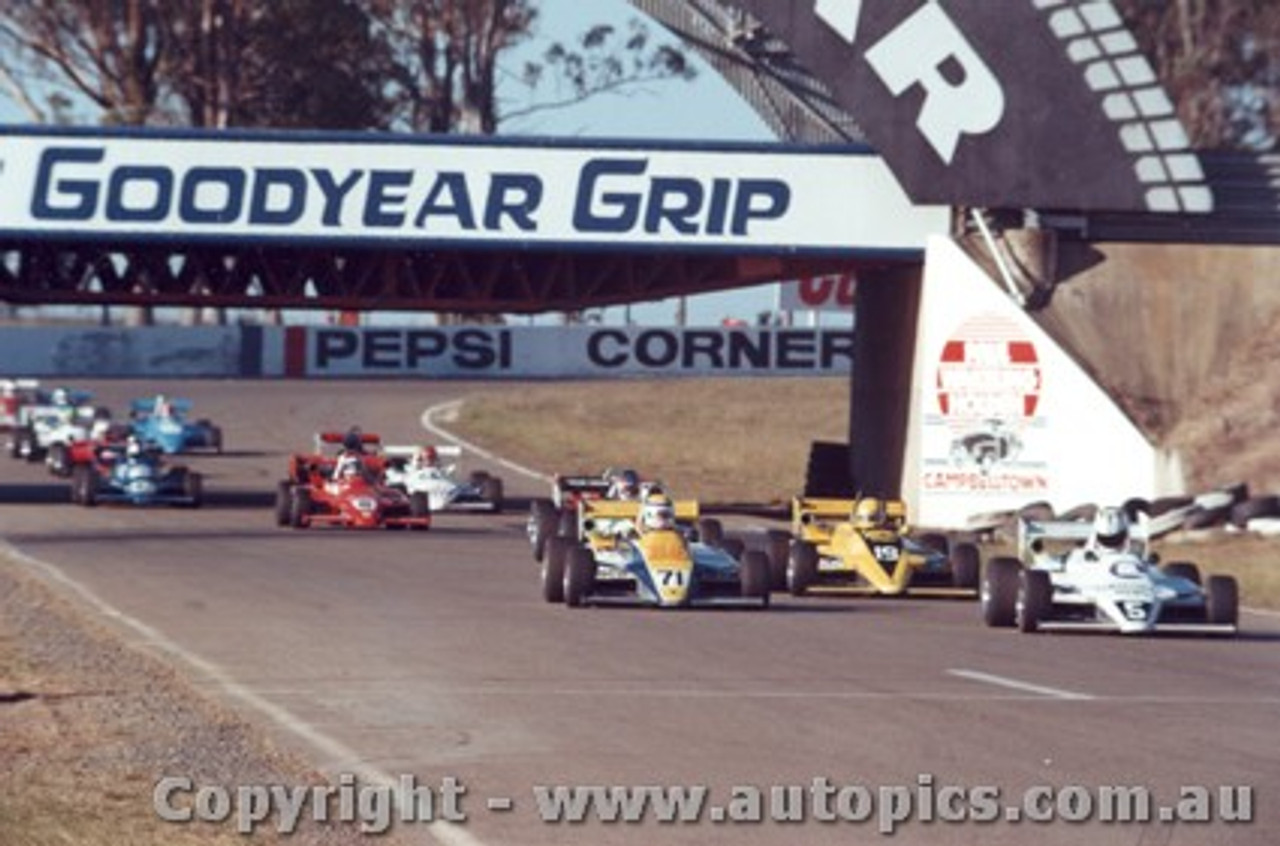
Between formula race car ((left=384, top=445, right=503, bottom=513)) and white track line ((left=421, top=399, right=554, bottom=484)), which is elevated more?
white track line ((left=421, top=399, right=554, bottom=484))

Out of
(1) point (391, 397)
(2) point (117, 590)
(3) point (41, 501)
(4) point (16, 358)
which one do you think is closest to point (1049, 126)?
(3) point (41, 501)

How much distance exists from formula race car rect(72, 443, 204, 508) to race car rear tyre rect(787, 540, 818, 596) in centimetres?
1517

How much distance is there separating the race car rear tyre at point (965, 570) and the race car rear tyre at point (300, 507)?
442 inches

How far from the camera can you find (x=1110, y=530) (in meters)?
24.1

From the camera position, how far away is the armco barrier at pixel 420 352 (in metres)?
76.4

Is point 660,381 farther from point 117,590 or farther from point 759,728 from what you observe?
point 759,728

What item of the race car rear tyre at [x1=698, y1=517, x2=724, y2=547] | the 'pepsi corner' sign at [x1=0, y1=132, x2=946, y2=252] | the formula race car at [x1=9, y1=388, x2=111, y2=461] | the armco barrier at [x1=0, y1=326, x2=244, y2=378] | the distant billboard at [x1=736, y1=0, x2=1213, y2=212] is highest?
the distant billboard at [x1=736, y1=0, x2=1213, y2=212]

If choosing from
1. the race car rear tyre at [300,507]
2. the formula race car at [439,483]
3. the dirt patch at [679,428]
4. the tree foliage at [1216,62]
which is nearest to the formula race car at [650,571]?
the race car rear tyre at [300,507]

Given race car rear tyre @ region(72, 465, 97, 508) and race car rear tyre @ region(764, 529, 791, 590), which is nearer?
race car rear tyre @ region(764, 529, 791, 590)

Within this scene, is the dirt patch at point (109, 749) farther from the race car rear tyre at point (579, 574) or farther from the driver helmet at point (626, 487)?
the driver helmet at point (626, 487)

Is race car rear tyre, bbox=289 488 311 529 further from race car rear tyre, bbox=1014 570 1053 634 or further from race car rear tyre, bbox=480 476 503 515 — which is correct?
race car rear tyre, bbox=1014 570 1053 634

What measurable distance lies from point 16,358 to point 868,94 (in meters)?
39.9

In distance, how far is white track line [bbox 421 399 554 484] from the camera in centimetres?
5394

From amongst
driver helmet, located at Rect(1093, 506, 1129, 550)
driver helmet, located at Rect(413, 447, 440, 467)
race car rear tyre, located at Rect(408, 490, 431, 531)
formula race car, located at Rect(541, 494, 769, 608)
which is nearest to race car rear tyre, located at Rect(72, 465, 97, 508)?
driver helmet, located at Rect(413, 447, 440, 467)
